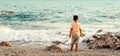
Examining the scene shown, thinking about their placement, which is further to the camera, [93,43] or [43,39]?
[43,39]

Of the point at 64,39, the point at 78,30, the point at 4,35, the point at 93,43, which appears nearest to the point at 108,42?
the point at 93,43

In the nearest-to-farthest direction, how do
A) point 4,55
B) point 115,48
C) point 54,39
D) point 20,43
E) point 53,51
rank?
point 4,55
point 53,51
point 115,48
point 20,43
point 54,39

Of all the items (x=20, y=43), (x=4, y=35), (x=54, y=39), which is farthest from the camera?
(x=4, y=35)

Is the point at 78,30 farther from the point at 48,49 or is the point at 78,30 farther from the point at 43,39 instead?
the point at 43,39

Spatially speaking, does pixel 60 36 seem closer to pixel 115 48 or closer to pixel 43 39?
pixel 43 39

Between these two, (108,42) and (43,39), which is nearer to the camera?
(108,42)

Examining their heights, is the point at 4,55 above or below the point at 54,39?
above

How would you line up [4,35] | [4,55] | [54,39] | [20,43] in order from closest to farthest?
[4,55]
[20,43]
[54,39]
[4,35]

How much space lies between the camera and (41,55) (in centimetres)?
1223

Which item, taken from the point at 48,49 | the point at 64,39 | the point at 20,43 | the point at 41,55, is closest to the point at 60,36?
the point at 64,39

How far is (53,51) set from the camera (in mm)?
13852

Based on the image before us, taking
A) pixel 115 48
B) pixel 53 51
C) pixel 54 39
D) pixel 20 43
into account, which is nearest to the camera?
pixel 53 51

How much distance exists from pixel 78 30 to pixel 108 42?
8.58 ft

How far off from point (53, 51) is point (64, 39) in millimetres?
5772
